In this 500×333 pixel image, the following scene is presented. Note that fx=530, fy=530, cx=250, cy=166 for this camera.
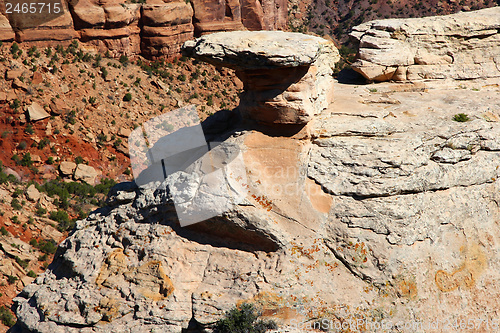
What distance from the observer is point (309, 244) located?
11.8 meters

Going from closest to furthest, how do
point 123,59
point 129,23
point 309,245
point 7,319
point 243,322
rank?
1. point 243,322
2. point 309,245
3. point 7,319
4. point 129,23
5. point 123,59

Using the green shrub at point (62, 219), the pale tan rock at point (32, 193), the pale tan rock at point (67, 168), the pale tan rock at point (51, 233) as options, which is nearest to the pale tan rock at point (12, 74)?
the pale tan rock at point (67, 168)

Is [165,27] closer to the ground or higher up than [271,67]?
closer to the ground

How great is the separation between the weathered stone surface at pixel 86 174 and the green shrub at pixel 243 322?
78.1 ft

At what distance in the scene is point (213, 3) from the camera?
48.4 m

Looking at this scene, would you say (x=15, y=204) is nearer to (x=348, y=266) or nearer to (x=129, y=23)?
(x=348, y=266)

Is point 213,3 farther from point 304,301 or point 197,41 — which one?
point 304,301

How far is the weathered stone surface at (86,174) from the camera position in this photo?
3278 cm

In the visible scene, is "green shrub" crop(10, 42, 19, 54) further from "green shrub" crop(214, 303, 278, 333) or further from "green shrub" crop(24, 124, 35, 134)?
"green shrub" crop(214, 303, 278, 333)

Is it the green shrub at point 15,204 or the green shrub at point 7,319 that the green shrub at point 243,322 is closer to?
the green shrub at point 7,319

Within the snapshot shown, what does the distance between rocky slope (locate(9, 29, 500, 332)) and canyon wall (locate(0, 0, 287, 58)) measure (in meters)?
28.7

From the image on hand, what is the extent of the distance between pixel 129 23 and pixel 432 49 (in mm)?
30070

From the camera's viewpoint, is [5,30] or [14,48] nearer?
[5,30]

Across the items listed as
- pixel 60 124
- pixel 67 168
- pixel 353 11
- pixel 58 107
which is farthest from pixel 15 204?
pixel 353 11
